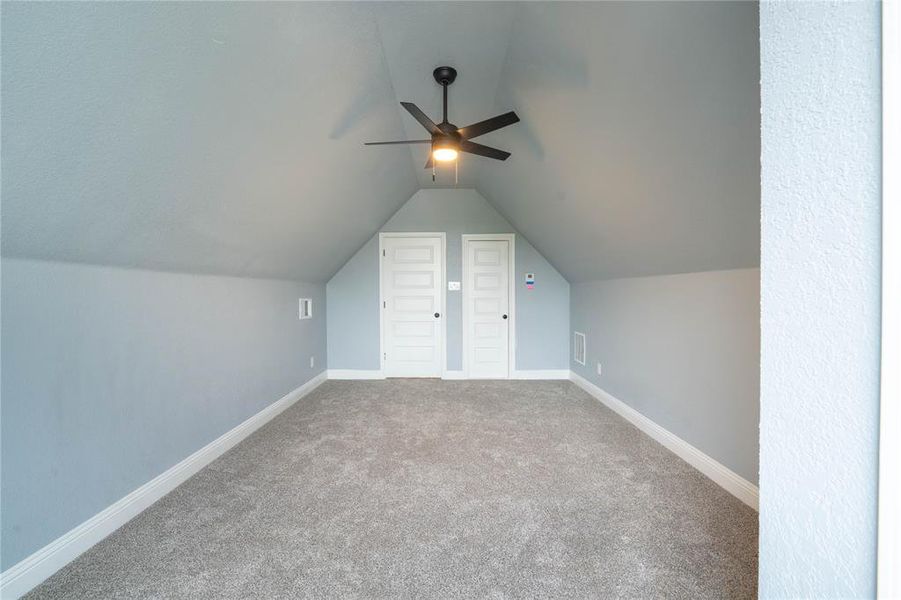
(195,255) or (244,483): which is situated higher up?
(195,255)

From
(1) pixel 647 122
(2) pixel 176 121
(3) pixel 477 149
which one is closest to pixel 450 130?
(3) pixel 477 149

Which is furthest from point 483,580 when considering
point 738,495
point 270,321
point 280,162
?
point 270,321

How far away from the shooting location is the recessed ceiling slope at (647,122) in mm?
1426

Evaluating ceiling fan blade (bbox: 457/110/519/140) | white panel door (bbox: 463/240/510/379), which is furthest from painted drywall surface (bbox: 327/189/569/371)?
ceiling fan blade (bbox: 457/110/519/140)

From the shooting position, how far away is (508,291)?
5.09 meters

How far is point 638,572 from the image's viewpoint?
1.60 meters

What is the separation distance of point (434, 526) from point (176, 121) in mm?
2312

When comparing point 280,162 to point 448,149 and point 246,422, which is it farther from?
point 246,422

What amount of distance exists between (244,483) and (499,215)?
4.17 meters

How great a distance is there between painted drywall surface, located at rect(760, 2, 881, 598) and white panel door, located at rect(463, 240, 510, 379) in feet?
14.5

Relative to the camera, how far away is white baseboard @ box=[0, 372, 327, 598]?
1490 millimetres

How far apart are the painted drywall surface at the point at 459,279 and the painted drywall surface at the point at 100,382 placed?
2.09 m

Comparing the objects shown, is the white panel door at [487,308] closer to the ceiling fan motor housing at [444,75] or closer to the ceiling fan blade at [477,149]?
the ceiling fan blade at [477,149]

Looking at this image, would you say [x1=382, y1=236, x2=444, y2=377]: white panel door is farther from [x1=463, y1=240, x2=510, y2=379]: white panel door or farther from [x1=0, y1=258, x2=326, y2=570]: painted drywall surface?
[x1=0, y1=258, x2=326, y2=570]: painted drywall surface
